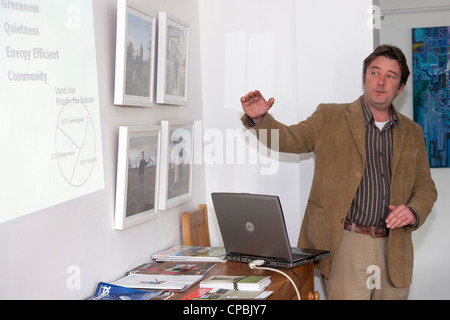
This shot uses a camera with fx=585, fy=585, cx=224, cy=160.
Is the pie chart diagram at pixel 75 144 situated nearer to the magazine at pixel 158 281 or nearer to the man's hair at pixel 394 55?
the magazine at pixel 158 281

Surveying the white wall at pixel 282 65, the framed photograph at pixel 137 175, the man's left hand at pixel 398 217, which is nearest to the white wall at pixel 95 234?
the framed photograph at pixel 137 175

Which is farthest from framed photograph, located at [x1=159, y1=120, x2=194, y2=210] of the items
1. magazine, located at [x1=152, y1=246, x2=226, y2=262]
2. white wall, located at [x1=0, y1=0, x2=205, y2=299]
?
magazine, located at [x1=152, y1=246, x2=226, y2=262]

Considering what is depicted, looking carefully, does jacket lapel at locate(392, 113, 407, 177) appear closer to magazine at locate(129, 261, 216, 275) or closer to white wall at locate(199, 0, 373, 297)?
white wall at locate(199, 0, 373, 297)

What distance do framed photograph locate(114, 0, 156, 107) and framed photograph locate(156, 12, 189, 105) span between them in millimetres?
73

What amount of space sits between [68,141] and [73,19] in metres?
0.43

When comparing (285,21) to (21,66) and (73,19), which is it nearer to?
(73,19)

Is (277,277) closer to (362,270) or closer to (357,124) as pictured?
(362,270)

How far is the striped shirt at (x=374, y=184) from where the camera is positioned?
107 inches

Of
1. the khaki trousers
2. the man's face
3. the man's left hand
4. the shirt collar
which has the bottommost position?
the khaki trousers

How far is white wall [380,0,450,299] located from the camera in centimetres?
386

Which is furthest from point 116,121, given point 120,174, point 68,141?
point 68,141

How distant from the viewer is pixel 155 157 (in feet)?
8.73

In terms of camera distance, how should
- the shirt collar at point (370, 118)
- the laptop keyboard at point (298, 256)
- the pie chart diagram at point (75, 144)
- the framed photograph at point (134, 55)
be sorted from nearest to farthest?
the pie chart diagram at point (75, 144) → the framed photograph at point (134, 55) → the laptop keyboard at point (298, 256) → the shirt collar at point (370, 118)

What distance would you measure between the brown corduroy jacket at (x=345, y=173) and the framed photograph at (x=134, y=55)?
1.57ft
